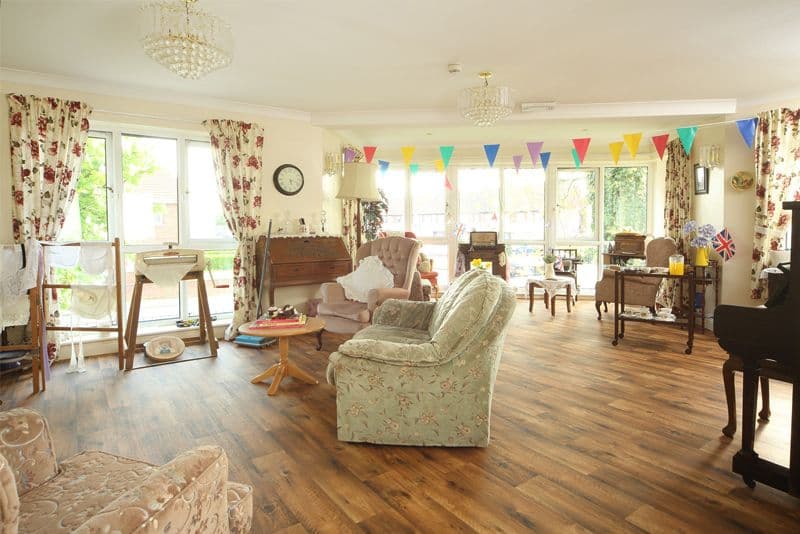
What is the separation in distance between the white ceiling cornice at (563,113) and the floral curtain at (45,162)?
2450 mm

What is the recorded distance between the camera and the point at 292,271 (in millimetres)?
5047

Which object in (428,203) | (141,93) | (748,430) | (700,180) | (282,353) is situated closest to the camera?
(748,430)

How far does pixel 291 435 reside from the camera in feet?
8.71

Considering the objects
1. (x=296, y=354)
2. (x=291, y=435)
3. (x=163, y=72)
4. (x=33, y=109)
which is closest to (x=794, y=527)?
(x=291, y=435)

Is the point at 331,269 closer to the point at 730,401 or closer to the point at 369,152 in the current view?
the point at 369,152

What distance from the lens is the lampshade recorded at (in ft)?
17.5

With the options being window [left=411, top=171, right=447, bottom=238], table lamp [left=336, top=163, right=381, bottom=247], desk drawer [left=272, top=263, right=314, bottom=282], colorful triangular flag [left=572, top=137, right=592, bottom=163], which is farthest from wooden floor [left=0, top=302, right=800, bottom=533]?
window [left=411, top=171, right=447, bottom=238]

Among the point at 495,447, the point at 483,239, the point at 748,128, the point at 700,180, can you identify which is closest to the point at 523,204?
the point at 483,239

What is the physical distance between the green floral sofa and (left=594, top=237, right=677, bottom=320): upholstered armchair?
3.23 metres

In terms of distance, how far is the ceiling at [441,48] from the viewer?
2943mm

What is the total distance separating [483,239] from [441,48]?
13.5 feet

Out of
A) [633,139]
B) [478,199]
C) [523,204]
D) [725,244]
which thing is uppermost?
[633,139]

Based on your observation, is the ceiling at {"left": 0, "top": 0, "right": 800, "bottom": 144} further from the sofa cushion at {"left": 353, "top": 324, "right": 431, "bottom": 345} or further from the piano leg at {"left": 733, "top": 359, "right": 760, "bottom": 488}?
the piano leg at {"left": 733, "top": 359, "right": 760, "bottom": 488}

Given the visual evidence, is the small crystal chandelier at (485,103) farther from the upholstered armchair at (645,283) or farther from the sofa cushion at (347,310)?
the upholstered armchair at (645,283)
